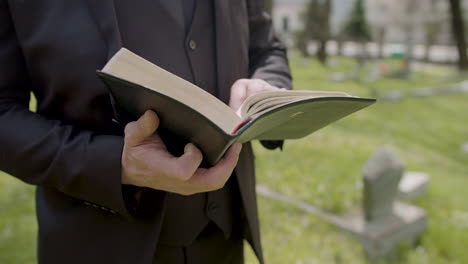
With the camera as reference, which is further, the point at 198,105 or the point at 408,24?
the point at 408,24

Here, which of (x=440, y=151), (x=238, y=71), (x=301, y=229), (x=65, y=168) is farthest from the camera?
(x=440, y=151)

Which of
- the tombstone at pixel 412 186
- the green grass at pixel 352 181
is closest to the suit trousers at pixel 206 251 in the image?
the green grass at pixel 352 181

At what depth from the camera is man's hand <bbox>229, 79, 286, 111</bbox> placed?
1.22m

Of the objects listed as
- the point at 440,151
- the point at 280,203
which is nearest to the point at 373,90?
the point at 440,151

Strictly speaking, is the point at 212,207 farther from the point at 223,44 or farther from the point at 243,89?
the point at 223,44

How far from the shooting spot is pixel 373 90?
11.7 metres

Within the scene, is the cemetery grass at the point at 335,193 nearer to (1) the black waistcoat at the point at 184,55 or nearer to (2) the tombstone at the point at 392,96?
(1) the black waistcoat at the point at 184,55

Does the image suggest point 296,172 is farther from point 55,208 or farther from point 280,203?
point 55,208

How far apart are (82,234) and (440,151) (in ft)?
24.5

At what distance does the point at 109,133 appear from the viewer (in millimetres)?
1164

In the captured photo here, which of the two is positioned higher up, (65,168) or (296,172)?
(65,168)

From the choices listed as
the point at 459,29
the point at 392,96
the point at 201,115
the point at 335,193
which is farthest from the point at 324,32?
the point at 201,115

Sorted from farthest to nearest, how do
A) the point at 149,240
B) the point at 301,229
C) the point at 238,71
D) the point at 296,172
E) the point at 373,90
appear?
the point at 373,90 < the point at 296,172 < the point at 301,229 < the point at 238,71 < the point at 149,240

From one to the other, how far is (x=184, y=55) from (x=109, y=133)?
1.01 feet
